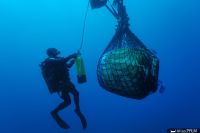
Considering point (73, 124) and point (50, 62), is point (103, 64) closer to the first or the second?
point (50, 62)

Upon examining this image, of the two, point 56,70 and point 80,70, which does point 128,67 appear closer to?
point 80,70

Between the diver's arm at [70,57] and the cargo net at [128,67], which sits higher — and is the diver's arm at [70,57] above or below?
above

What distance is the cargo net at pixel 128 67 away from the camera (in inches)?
247

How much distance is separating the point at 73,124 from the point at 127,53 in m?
31.8

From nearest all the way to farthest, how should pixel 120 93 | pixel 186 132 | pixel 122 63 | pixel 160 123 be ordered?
pixel 122 63
pixel 120 93
pixel 186 132
pixel 160 123

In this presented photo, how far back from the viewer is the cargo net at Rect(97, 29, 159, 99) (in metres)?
6.28

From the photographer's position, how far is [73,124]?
3750cm

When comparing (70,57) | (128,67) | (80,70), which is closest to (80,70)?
(80,70)

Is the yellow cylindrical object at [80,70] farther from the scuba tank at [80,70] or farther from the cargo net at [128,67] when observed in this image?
the cargo net at [128,67]

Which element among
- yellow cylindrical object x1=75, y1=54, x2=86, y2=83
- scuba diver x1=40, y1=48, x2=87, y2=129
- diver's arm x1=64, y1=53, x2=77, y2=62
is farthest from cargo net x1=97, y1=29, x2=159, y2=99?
scuba diver x1=40, y1=48, x2=87, y2=129

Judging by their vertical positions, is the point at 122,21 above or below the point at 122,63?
above

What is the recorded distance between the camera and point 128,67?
6.27 m

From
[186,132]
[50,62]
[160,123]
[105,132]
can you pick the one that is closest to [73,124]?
[105,132]

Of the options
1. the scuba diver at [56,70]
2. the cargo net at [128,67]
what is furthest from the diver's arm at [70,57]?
the cargo net at [128,67]
